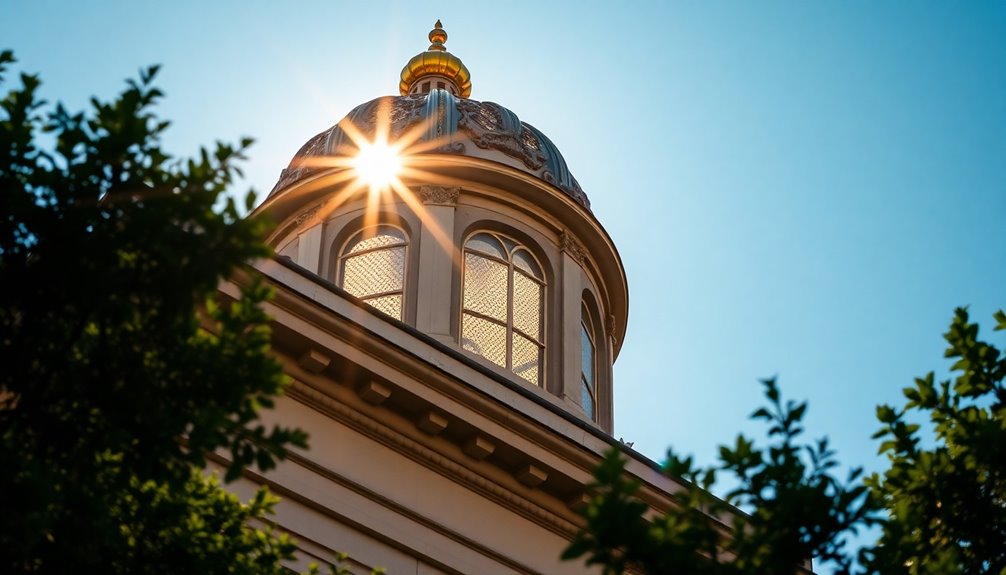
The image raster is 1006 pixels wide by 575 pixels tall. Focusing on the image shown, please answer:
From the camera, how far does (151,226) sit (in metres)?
9.49

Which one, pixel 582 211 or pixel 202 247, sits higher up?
pixel 582 211

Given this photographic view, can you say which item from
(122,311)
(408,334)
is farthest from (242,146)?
(408,334)

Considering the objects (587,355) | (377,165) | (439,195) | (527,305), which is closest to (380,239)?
(439,195)

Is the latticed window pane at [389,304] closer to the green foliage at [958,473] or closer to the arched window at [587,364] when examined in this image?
the arched window at [587,364]

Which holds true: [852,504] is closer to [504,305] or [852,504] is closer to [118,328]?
[118,328]

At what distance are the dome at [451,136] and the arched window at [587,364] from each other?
1.75 metres

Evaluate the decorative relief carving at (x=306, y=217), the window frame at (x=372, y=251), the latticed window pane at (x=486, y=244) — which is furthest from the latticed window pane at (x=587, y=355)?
the decorative relief carving at (x=306, y=217)

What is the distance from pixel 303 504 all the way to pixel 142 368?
20.3 ft

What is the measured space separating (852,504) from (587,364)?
47.3ft

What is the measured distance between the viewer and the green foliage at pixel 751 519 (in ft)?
29.2

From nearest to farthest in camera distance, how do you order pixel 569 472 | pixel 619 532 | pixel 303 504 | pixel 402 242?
pixel 619 532 < pixel 303 504 < pixel 569 472 < pixel 402 242

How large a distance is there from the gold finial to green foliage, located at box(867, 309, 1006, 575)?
18493mm

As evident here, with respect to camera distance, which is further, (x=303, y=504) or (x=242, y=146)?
(x=303, y=504)

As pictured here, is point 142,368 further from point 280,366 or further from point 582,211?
point 582,211
